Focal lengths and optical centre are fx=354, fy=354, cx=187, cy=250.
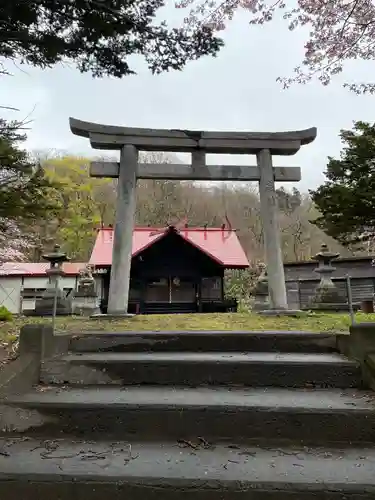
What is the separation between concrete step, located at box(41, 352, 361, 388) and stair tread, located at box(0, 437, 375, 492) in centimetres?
56

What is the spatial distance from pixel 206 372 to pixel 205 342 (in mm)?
549

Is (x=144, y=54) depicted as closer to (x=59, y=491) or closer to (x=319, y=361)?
(x=319, y=361)

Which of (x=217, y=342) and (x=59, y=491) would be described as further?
(x=217, y=342)

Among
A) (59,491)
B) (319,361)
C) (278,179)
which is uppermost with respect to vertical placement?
(278,179)

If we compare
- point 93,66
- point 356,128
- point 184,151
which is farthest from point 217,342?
point 184,151

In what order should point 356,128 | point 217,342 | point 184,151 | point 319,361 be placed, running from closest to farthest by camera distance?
point 319,361 → point 217,342 → point 356,128 → point 184,151

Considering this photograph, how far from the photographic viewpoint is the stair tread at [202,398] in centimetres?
194

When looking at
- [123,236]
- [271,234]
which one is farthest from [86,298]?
[271,234]

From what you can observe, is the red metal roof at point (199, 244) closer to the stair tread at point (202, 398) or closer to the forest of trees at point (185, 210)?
the forest of trees at point (185, 210)

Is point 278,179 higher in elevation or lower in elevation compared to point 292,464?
higher

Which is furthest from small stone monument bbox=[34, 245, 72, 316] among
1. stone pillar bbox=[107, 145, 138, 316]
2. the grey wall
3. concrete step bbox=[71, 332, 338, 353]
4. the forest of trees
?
the forest of trees

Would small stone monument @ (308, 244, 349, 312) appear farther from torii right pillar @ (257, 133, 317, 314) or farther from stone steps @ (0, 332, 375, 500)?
stone steps @ (0, 332, 375, 500)

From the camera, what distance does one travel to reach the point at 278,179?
6270 millimetres

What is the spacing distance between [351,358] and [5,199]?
11.3 ft
